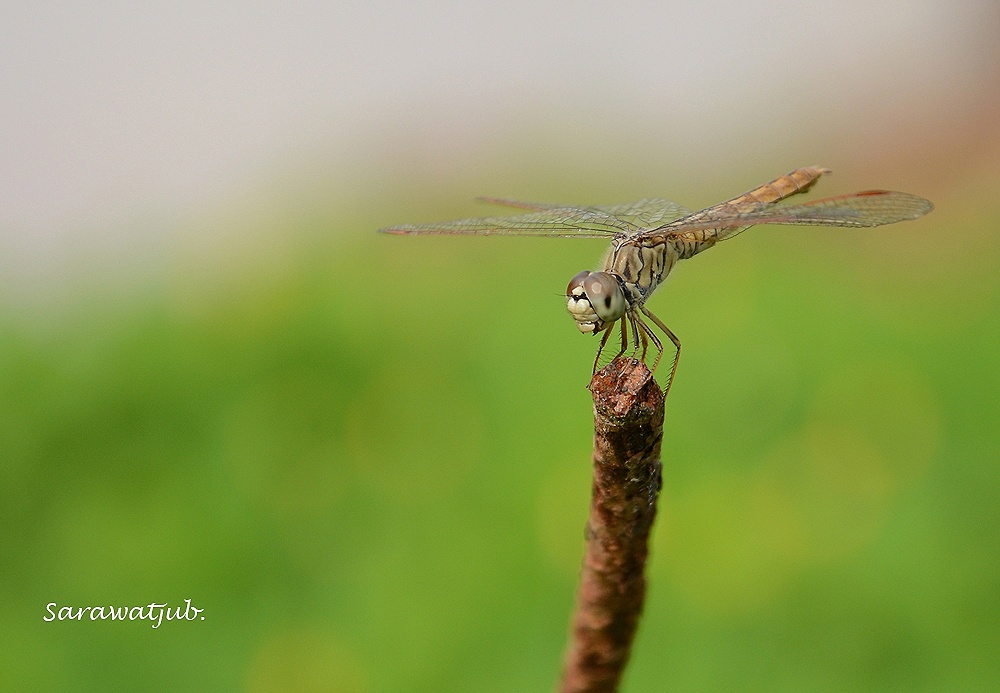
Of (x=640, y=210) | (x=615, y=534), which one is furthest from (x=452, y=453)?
(x=615, y=534)

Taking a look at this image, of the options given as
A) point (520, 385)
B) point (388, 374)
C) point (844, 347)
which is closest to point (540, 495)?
point (520, 385)

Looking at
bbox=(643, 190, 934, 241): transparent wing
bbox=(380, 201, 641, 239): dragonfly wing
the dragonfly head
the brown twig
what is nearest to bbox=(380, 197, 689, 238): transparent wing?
bbox=(380, 201, 641, 239): dragonfly wing

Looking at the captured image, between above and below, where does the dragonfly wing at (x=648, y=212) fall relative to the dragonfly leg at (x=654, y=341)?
above

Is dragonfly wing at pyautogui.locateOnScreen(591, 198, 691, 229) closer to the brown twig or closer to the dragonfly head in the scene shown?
the dragonfly head

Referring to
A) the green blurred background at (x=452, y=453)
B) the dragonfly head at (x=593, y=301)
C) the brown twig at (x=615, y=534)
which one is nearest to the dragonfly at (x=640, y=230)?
the dragonfly head at (x=593, y=301)

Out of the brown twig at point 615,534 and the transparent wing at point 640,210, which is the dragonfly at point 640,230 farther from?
the brown twig at point 615,534

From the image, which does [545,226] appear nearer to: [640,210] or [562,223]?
[562,223]
